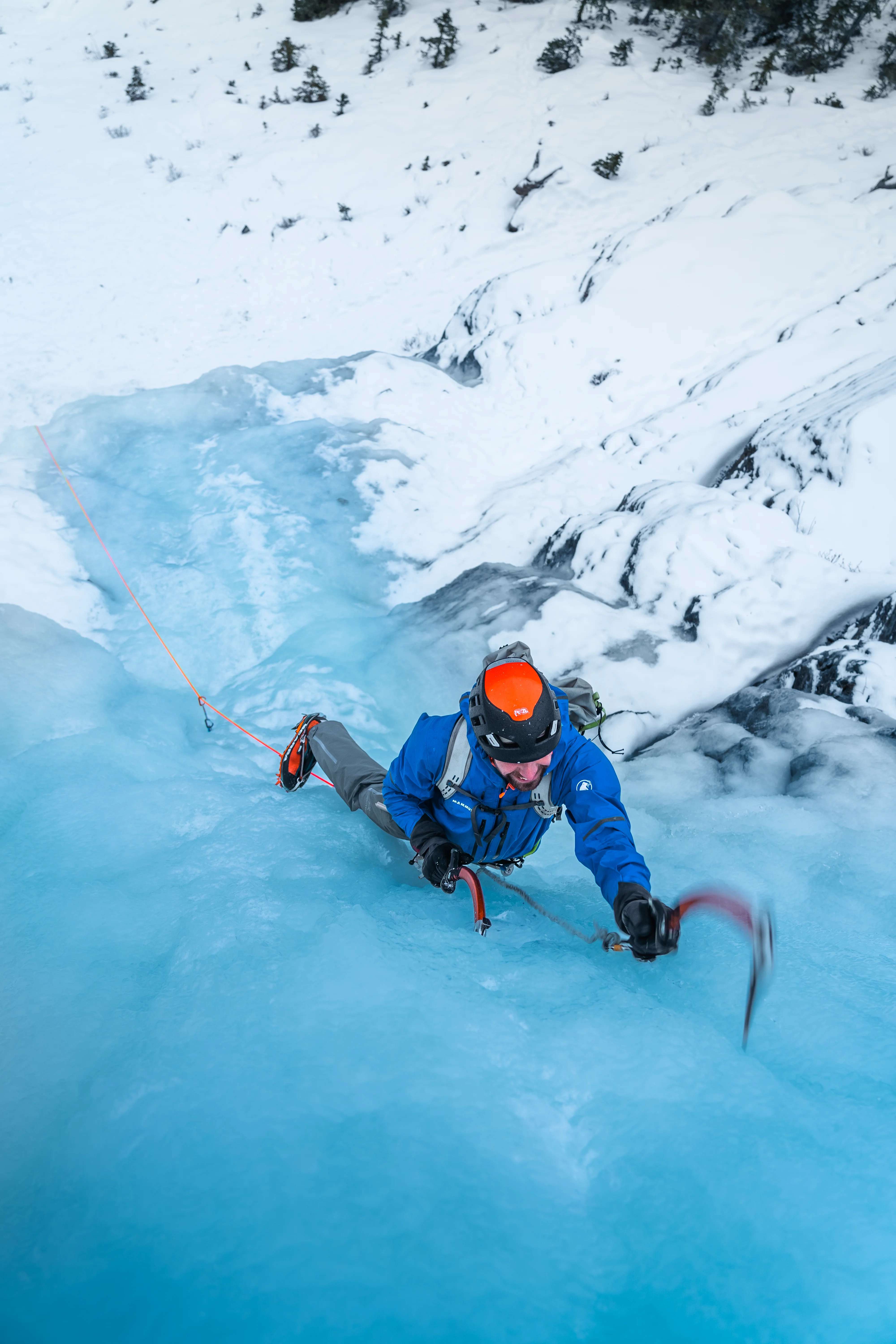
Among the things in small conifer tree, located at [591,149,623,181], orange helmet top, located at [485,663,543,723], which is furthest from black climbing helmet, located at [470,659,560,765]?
small conifer tree, located at [591,149,623,181]

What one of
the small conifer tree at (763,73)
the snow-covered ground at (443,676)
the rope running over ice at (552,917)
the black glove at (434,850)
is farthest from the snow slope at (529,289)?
the black glove at (434,850)

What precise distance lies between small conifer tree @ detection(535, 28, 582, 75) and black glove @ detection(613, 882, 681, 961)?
15.6 meters

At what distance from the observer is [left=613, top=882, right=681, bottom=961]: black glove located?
89.5 inches

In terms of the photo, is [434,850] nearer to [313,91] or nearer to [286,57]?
[313,91]

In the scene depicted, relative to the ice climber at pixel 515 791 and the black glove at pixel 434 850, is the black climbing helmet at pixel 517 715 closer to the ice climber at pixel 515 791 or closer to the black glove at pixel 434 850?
the ice climber at pixel 515 791

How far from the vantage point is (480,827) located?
113 inches

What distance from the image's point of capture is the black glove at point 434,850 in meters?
2.84

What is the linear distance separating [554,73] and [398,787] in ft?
49.5

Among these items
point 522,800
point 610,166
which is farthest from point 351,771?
point 610,166

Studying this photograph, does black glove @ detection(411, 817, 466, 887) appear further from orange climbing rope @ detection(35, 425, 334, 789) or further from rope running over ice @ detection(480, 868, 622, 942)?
orange climbing rope @ detection(35, 425, 334, 789)

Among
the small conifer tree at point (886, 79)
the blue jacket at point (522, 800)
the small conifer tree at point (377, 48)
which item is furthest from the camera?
the small conifer tree at point (377, 48)

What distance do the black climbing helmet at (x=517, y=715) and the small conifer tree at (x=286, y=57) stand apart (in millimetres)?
17379

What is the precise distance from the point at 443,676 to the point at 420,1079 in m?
3.43

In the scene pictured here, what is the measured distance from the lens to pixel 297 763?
424 centimetres
